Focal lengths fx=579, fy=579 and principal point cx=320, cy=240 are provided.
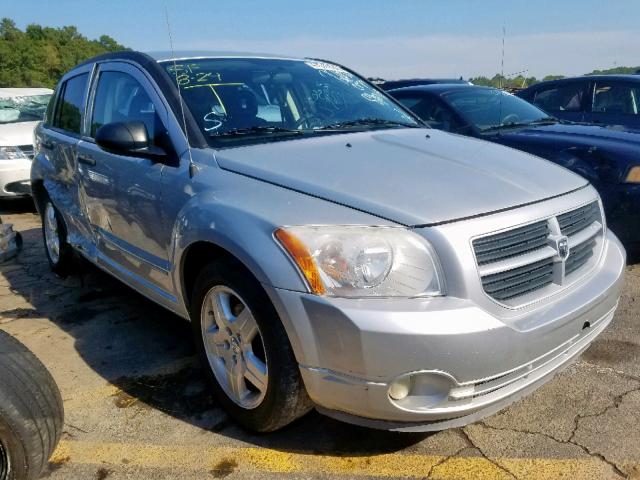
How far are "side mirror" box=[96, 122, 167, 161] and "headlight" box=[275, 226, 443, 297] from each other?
1235mm

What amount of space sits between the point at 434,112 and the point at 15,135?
581cm

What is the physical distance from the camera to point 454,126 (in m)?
5.42

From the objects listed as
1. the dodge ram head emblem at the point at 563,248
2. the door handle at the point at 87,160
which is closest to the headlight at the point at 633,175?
the dodge ram head emblem at the point at 563,248

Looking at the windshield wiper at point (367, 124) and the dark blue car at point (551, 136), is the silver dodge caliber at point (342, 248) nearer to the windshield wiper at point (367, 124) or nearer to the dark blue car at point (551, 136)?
the windshield wiper at point (367, 124)

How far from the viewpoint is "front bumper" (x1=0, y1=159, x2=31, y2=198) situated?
300 inches

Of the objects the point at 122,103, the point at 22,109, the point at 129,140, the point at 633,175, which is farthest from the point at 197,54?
the point at 22,109

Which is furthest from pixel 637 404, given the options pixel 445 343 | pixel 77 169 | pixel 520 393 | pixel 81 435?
pixel 77 169

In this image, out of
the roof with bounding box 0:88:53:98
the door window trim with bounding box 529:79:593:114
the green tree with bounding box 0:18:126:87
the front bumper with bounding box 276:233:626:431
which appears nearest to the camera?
the front bumper with bounding box 276:233:626:431

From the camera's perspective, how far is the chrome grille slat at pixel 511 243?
6.87 feet

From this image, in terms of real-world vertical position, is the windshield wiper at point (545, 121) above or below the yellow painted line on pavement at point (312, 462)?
above

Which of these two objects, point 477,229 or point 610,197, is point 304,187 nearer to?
point 477,229

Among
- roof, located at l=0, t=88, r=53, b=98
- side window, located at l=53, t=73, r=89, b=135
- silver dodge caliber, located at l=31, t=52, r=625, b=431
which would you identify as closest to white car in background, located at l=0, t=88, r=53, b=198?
roof, located at l=0, t=88, r=53, b=98

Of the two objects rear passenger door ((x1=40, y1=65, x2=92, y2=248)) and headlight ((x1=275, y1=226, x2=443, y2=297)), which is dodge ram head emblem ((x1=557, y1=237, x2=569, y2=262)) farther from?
rear passenger door ((x1=40, y1=65, x2=92, y2=248))

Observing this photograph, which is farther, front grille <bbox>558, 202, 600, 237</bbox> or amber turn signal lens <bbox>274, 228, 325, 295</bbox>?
front grille <bbox>558, 202, 600, 237</bbox>
